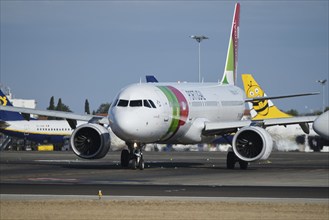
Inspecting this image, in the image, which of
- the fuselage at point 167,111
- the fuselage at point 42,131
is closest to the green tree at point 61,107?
the fuselage at point 42,131

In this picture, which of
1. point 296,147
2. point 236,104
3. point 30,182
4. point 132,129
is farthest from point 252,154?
point 296,147

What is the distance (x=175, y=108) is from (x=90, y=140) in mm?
4345

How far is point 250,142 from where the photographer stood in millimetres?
44250

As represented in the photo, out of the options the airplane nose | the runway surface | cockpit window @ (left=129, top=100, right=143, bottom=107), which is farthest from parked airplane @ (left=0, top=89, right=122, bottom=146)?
the airplane nose

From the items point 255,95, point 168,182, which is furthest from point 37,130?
point 168,182

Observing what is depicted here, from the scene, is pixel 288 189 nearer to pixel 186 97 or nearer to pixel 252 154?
pixel 252 154

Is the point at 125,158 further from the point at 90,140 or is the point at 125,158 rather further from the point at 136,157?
the point at 136,157

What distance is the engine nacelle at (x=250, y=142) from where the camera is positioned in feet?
142

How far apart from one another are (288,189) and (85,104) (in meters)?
105

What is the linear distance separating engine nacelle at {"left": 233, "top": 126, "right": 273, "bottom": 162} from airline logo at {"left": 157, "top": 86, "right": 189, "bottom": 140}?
9.78 feet

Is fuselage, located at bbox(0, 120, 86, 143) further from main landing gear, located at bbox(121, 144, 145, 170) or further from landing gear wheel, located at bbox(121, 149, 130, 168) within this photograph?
main landing gear, located at bbox(121, 144, 145, 170)

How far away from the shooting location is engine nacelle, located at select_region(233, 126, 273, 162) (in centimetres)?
4331

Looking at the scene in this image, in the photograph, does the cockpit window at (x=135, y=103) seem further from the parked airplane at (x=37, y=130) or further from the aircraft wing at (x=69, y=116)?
the parked airplane at (x=37, y=130)

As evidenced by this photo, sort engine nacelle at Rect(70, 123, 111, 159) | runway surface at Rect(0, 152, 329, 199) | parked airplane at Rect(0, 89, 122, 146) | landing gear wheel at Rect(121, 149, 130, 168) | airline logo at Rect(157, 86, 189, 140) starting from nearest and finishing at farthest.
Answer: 1. runway surface at Rect(0, 152, 329, 199)
2. engine nacelle at Rect(70, 123, 111, 159)
3. airline logo at Rect(157, 86, 189, 140)
4. landing gear wheel at Rect(121, 149, 130, 168)
5. parked airplane at Rect(0, 89, 122, 146)
